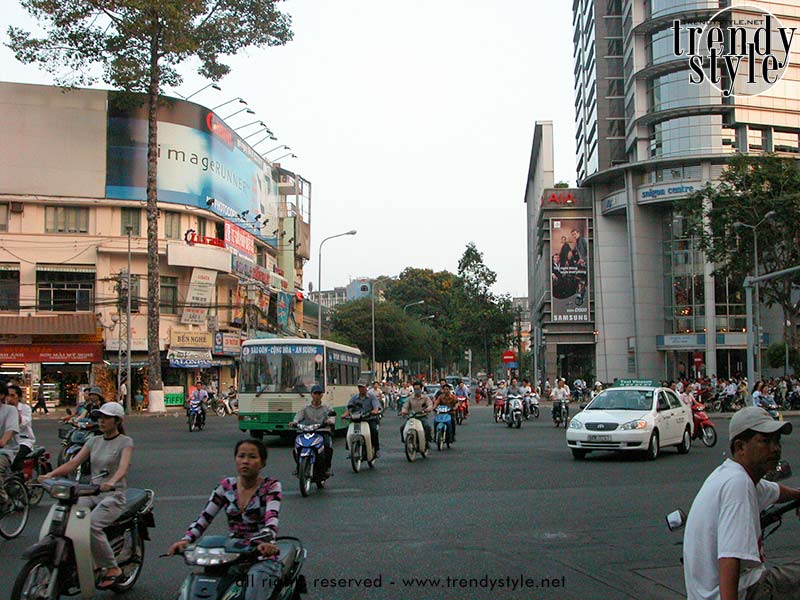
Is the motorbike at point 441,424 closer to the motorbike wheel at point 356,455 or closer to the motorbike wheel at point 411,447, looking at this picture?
the motorbike wheel at point 411,447

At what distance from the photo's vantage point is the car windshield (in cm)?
1861

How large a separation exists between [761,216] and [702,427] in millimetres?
21446

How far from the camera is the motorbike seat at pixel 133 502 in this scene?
6.93m

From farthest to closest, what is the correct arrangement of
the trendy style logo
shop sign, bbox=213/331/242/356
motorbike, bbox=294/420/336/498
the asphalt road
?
the trendy style logo, shop sign, bbox=213/331/242/356, motorbike, bbox=294/420/336/498, the asphalt road

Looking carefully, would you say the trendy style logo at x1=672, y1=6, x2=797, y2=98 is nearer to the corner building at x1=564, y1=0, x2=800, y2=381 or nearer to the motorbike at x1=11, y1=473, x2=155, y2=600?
the corner building at x1=564, y1=0, x2=800, y2=381

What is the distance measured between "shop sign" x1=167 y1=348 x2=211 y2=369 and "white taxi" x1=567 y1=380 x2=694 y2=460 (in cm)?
3222

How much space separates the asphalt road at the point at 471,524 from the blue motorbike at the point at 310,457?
12.3 inches

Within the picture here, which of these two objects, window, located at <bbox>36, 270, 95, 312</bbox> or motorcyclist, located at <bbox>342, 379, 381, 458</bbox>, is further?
window, located at <bbox>36, 270, 95, 312</bbox>

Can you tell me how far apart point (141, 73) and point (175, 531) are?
3322 centimetres

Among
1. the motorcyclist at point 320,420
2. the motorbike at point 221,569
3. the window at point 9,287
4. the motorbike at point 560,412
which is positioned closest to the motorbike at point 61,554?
the motorbike at point 221,569

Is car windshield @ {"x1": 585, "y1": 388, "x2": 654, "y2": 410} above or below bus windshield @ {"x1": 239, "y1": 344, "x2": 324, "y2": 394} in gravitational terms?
below

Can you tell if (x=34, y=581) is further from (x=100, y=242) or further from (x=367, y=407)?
(x=100, y=242)

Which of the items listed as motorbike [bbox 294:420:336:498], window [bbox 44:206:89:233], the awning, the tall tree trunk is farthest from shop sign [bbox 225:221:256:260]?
motorbike [bbox 294:420:336:498]

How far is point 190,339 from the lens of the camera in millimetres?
48406
